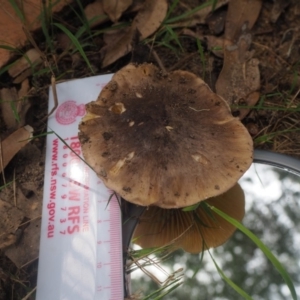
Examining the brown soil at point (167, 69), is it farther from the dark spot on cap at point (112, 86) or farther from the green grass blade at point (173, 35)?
the dark spot on cap at point (112, 86)

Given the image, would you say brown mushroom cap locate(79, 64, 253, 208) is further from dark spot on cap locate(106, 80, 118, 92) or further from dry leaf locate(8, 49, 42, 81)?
dry leaf locate(8, 49, 42, 81)

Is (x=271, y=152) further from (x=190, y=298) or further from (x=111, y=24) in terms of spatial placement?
(x=111, y=24)

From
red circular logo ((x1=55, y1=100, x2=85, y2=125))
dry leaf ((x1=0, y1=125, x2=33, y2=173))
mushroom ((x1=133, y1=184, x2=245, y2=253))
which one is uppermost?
dry leaf ((x1=0, y1=125, x2=33, y2=173))

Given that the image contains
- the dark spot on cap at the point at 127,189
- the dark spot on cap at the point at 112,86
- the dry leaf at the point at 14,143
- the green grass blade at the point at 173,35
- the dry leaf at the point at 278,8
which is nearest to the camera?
the dark spot on cap at the point at 127,189

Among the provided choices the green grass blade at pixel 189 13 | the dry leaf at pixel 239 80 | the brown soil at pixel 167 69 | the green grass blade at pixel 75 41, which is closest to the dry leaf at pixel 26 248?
the brown soil at pixel 167 69

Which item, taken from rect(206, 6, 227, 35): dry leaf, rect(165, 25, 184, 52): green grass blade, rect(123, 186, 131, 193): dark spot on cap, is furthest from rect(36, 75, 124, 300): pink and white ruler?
rect(206, 6, 227, 35): dry leaf

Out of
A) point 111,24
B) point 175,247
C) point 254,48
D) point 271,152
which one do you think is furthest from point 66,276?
point 254,48
